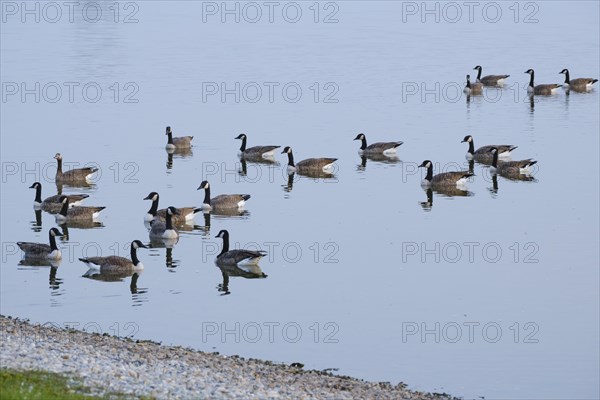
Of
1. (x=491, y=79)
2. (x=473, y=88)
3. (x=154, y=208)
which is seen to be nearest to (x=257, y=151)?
(x=154, y=208)

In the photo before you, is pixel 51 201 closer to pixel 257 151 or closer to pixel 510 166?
pixel 257 151

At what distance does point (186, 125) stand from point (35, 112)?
7.07 metres

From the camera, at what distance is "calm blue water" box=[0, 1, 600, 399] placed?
968 inches

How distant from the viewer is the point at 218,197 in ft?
119

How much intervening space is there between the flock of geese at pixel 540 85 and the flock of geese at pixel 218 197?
12997 millimetres

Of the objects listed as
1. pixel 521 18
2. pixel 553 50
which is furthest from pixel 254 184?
pixel 521 18

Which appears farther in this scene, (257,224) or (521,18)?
(521,18)

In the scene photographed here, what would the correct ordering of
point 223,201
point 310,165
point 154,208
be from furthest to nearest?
point 310,165 < point 223,201 < point 154,208

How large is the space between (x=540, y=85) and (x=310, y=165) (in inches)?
820

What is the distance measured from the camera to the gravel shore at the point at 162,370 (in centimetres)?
1739

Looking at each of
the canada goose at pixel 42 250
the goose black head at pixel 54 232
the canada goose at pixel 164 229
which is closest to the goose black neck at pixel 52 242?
the canada goose at pixel 42 250

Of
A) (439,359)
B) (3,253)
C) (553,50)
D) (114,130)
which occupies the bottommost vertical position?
(439,359)

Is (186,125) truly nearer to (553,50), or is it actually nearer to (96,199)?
(96,199)

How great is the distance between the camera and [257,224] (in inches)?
1359
